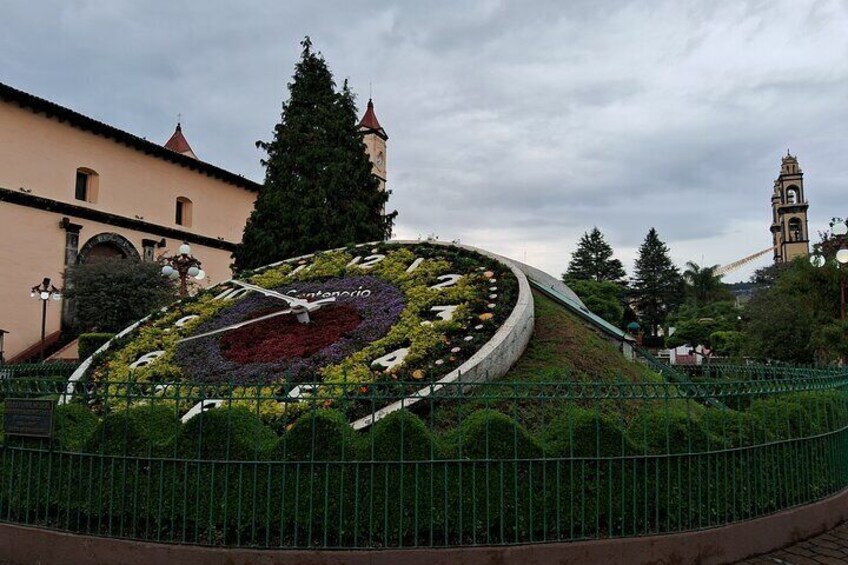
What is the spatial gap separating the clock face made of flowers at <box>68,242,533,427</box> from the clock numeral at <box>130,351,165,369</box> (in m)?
0.02

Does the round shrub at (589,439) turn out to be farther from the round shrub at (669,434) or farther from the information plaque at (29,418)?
the information plaque at (29,418)

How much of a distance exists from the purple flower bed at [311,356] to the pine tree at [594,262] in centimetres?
5291

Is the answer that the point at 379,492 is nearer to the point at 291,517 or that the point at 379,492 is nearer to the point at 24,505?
the point at 291,517

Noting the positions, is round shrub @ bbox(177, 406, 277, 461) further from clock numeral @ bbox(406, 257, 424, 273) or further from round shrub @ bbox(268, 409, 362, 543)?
clock numeral @ bbox(406, 257, 424, 273)

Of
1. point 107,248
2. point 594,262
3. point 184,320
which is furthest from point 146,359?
point 594,262

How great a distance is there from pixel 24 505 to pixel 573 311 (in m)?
6.95

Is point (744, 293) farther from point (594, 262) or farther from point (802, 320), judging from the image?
point (802, 320)

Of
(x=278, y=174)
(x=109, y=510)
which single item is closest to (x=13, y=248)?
(x=278, y=174)

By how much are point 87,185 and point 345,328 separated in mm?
23863

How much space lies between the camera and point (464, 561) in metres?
4.28

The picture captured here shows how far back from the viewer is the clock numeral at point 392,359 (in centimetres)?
698

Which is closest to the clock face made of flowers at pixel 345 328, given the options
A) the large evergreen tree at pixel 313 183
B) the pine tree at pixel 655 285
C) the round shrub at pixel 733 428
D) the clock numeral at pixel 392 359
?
the clock numeral at pixel 392 359

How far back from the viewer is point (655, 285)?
6331 cm

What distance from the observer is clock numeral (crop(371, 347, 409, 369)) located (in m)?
6.98
